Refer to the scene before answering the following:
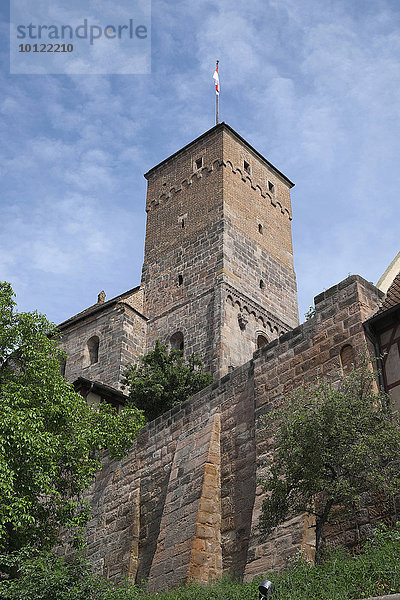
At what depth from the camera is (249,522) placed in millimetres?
14188

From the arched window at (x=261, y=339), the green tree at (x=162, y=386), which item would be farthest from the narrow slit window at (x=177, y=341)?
the green tree at (x=162, y=386)

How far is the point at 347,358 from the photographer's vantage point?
13.3m

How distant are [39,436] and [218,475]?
12.5 ft

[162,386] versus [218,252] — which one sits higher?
[218,252]

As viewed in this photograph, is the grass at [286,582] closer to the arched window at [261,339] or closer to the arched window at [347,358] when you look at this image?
the arched window at [347,358]

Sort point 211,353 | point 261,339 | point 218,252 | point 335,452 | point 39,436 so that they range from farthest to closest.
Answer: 1. point 218,252
2. point 261,339
3. point 211,353
4. point 39,436
5. point 335,452

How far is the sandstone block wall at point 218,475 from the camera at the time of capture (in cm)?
1363

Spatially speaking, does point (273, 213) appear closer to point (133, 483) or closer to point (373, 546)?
point (133, 483)

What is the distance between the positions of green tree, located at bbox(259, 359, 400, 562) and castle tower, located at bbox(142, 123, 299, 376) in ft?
56.8

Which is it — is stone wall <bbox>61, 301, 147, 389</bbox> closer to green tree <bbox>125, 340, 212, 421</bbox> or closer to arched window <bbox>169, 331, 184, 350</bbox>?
arched window <bbox>169, 331, 184, 350</bbox>

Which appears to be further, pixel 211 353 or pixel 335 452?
pixel 211 353

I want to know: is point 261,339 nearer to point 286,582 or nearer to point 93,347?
point 93,347

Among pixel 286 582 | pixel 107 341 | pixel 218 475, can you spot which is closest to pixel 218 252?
pixel 107 341

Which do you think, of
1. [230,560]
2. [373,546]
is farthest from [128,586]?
[373,546]
